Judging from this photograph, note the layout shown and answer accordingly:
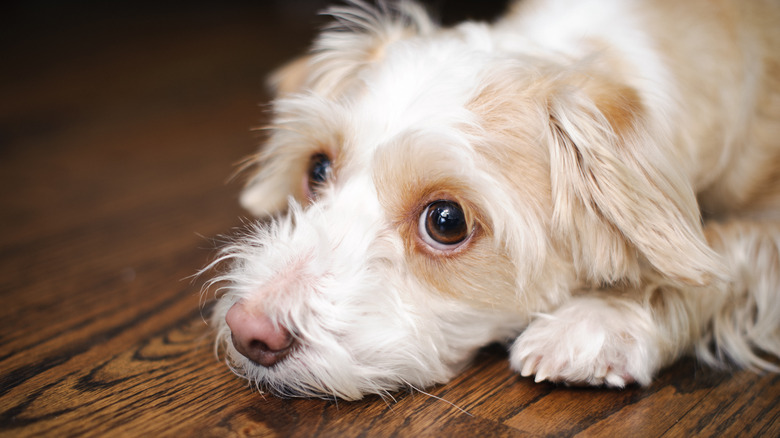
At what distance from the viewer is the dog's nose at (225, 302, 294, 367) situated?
1072 mm

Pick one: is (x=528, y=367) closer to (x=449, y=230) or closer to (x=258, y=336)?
(x=449, y=230)

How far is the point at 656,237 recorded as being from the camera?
3.76ft

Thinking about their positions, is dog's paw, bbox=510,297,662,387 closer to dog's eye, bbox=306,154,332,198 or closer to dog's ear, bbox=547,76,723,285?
dog's ear, bbox=547,76,723,285

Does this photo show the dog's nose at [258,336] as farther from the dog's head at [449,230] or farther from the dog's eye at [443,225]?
the dog's eye at [443,225]

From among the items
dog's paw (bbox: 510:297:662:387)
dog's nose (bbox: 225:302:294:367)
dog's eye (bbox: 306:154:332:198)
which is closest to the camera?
dog's nose (bbox: 225:302:294:367)

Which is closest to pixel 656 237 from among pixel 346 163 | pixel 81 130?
pixel 346 163

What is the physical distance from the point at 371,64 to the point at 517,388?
0.80 meters

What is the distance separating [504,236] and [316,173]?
480 millimetres

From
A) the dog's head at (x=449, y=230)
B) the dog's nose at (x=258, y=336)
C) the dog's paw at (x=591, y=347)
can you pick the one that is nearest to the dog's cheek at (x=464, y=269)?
the dog's head at (x=449, y=230)

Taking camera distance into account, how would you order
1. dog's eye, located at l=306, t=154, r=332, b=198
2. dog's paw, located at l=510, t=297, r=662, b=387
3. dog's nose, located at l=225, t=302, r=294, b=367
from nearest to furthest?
dog's nose, located at l=225, t=302, r=294, b=367 → dog's paw, located at l=510, t=297, r=662, b=387 → dog's eye, located at l=306, t=154, r=332, b=198

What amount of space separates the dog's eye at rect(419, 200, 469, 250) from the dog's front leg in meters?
0.23

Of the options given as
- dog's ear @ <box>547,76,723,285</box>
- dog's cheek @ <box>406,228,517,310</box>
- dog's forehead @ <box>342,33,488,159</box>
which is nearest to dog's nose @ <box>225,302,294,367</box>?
dog's cheek @ <box>406,228,517,310</box>

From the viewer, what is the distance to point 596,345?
3.89 feet

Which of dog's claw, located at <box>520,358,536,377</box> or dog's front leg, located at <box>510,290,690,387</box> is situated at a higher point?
dog's front leg, located at <box>510,290,690,387</box>
